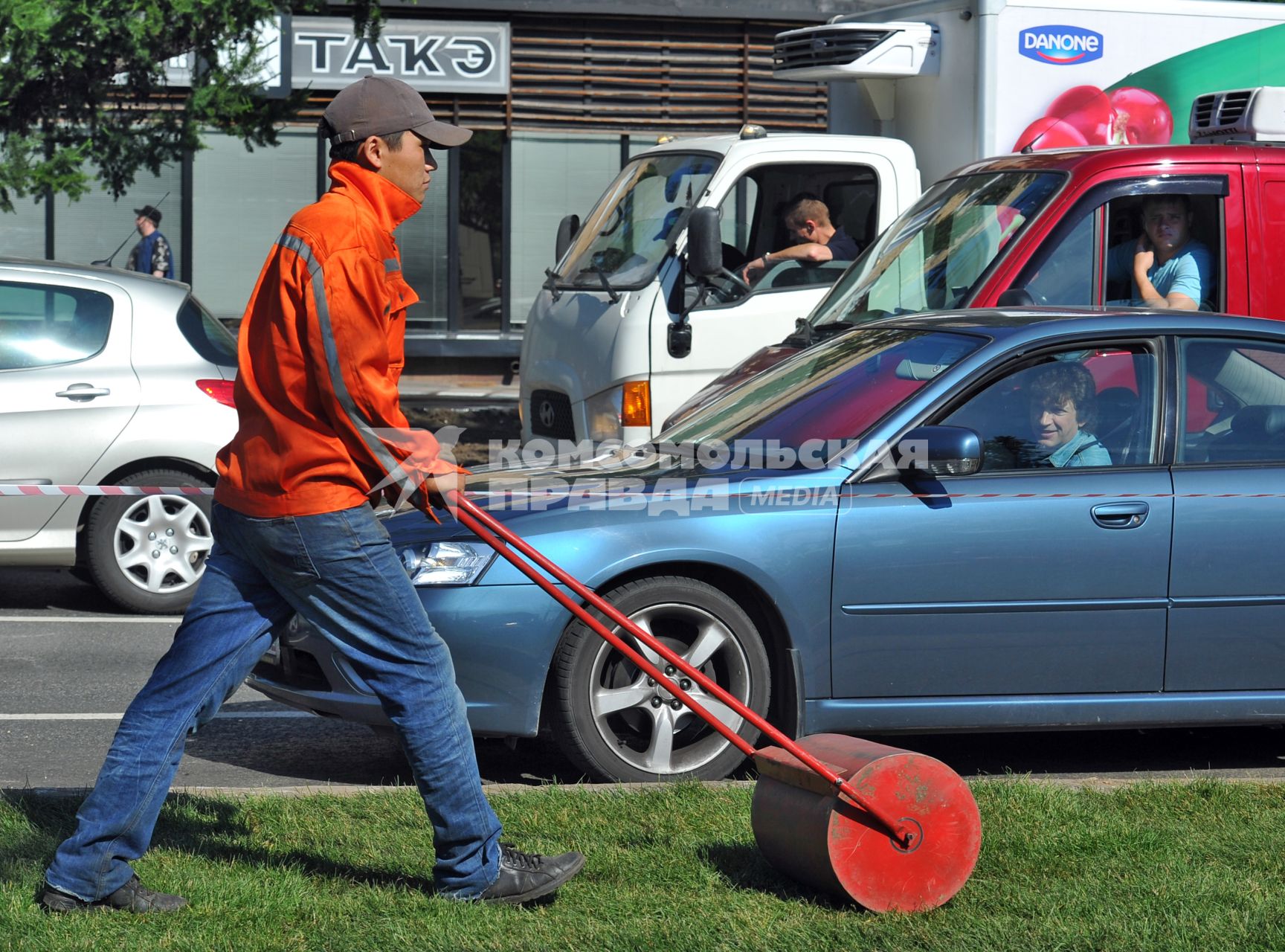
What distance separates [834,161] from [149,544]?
13.8 ft

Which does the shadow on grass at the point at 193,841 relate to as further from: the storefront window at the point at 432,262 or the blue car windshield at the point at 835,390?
the storefront window at the point at 432,262

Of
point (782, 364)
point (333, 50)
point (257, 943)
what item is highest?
point (333, 50)

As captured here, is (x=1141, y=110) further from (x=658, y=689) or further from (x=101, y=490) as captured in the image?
(x=101, y=490)

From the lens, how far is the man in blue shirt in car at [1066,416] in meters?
5.44

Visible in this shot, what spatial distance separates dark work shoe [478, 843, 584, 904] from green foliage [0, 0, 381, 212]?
797 centimetres

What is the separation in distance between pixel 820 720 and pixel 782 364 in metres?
1.67

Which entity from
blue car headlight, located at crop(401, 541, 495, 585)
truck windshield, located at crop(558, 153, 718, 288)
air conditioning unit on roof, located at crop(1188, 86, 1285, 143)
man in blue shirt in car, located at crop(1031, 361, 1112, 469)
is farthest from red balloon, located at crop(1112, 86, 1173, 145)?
blue car headlight, located at crop(401, 541, 495, 585)

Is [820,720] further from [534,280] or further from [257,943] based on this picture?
[534,280]

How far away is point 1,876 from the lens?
4.21 meters

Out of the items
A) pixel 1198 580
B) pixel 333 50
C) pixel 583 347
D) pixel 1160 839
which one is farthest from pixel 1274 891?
pixel 333 50

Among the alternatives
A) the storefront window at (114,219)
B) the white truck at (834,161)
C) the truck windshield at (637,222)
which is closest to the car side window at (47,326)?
the white truck at (834,161)

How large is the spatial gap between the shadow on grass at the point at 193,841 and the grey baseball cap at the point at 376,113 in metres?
1.80

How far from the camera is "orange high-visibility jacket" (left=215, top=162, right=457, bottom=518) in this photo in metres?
3.71

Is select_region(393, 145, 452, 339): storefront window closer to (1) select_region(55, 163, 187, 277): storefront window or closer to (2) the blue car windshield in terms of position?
(1) select_region(55, 163, 187, 277): storefront window
